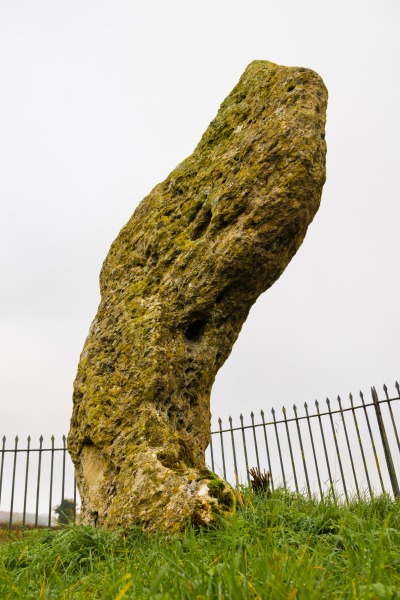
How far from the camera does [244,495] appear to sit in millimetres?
3916

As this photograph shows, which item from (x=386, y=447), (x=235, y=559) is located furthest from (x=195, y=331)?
(x=386, y=447)

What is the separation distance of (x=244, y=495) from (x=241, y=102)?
4.27m

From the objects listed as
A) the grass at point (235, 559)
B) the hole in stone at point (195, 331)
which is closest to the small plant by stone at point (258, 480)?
the grass at point (235, 559)

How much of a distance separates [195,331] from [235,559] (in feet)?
10.8

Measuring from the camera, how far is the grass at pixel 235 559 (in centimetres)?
180

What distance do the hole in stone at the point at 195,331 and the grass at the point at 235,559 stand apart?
1596mm

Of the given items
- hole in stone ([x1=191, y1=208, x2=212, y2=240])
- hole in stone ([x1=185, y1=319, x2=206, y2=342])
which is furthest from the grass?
hole in stone ([x1=191, y1=208, x2=212, y2=240])

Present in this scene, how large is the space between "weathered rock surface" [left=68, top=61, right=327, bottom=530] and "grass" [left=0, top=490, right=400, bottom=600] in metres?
0.78

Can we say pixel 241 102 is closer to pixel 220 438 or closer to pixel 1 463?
pixel 220 438

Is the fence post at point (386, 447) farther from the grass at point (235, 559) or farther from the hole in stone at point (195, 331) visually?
the hole in stone at point (195, 331)

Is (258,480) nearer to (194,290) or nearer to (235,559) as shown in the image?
(194,290)

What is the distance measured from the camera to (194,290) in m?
4.92

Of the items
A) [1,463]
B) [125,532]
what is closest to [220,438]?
[1,463]

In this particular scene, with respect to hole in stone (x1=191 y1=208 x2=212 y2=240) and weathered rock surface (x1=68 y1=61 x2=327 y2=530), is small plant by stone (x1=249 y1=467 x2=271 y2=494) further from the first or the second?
hole in stone (x1=191 y1=208 x2=212 y2=240)
